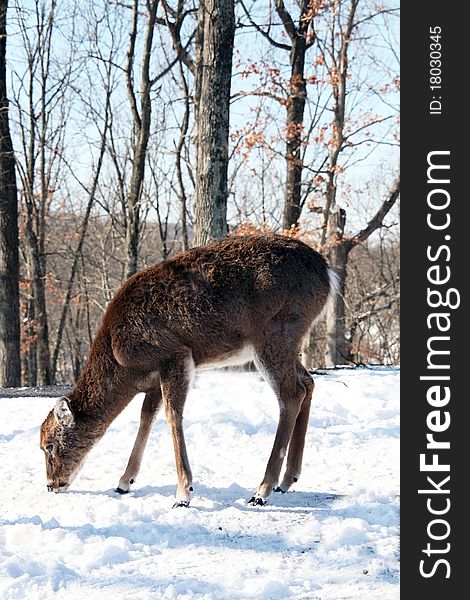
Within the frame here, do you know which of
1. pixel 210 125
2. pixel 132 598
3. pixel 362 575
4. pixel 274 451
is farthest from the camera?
pixel 210 125

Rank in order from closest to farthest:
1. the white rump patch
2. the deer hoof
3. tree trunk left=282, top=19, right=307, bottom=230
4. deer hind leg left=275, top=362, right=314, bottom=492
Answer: the deer hoof
the white rump patch
deer hind leg left=275, top=362, right=314, bottom=492
tree trunk left=282, top=19, right=307, bottom=230

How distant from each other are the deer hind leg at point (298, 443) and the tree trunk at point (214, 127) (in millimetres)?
4539

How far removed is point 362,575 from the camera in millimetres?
3926

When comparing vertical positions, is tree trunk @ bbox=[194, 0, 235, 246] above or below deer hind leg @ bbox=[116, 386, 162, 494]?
above

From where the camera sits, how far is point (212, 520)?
16.1ft

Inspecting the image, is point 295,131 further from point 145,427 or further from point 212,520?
point 212,520

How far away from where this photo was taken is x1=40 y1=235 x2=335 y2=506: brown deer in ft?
17.9

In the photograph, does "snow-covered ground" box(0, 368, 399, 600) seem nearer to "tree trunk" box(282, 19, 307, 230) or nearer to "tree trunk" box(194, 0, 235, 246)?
"tree trunk" box(194, 0, 235, 246)

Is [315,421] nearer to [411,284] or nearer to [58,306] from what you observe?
[411,284]

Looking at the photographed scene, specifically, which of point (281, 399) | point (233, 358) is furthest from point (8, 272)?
point (281, 399)

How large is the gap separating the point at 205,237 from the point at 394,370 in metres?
3.70

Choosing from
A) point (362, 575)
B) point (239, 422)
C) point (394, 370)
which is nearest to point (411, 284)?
point (362, 575)

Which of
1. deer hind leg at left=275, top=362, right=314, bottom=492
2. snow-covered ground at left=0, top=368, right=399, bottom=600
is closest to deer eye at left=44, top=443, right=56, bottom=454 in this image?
snow-covered ground at left=0, top=368, right=399, bottom=600

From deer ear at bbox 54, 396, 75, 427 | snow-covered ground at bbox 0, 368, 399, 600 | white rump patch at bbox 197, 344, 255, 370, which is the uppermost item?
white rump patch at bbox 197, 344, 255, 370
